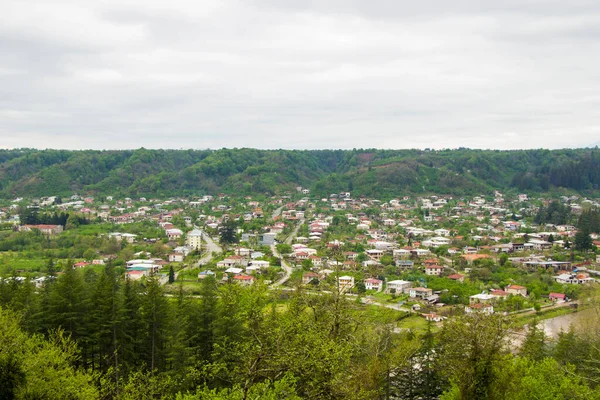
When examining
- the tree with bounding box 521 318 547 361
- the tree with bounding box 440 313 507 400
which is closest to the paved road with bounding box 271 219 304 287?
the tree with bounding box 521 318 547 361

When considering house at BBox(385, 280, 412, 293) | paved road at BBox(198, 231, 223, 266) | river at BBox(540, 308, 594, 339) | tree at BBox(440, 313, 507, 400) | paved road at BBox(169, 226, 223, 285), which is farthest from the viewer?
paved road at BBox(198, 231, 223, 266)

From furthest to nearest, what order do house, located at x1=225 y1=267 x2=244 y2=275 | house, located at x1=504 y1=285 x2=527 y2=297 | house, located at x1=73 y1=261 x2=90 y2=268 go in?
1. house, located at x1=225 y1=267 x2=244 y2=275
2. house, located at x1=73 y1=261 x2=90 y2=268
3. house, located at x1=504 y1=285 x2=527 y2=297

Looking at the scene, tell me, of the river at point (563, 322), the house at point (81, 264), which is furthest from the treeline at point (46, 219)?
the river at point (563, 322)

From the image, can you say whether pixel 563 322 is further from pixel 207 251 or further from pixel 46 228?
pixel 46 228

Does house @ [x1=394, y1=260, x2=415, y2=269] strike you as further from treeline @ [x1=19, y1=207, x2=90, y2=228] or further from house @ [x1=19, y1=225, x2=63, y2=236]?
treeline @ [x1=19, y1=207, x2=90, y2=228]

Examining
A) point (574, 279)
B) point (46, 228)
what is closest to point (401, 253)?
point (574, 279)

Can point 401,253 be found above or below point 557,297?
above

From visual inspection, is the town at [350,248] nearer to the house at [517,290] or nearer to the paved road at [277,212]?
the house at [517,290]
